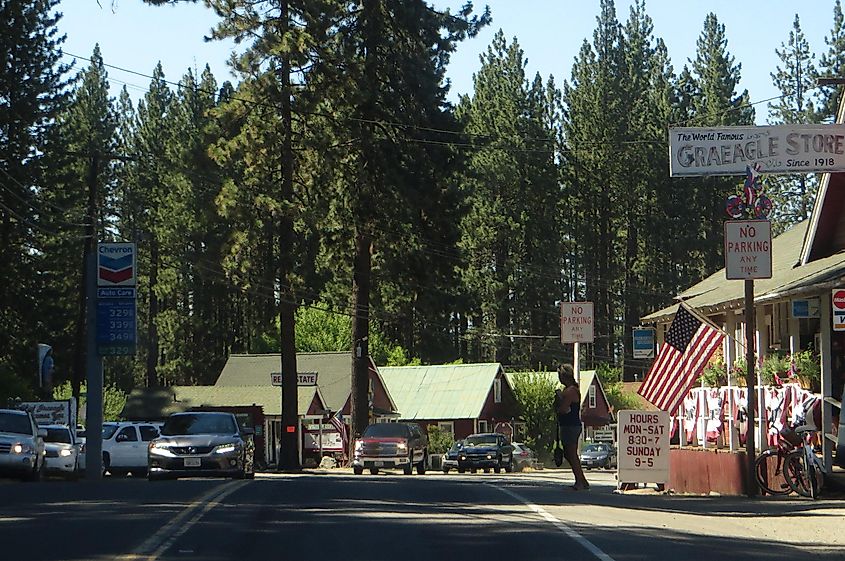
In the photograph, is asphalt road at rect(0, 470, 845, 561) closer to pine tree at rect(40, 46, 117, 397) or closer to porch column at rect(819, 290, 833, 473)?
porch column at rect(819, 290, 833, 473)

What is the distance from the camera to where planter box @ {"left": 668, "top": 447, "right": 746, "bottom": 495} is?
22891 mm

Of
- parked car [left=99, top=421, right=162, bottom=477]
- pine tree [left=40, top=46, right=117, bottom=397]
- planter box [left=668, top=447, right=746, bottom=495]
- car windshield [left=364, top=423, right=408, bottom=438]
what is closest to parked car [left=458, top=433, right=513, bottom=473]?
car windshield [left=364, top=423, right=408, bottom=438]

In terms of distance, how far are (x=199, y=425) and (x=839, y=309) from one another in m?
13.3

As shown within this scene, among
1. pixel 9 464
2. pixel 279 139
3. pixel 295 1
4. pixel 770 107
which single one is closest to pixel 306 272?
pixel 279 139

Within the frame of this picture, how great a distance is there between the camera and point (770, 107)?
239 feet

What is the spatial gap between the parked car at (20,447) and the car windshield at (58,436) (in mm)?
7531

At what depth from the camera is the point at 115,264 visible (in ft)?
106

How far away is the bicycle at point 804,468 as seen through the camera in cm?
2080

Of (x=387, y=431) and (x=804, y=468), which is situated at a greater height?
(x=804, y=468)

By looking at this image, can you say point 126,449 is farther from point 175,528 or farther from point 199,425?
point 175,528

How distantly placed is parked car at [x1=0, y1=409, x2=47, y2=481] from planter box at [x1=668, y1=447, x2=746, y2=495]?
13.6 meters

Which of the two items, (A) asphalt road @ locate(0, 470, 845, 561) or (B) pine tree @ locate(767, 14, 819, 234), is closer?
(A) asphalt road @ locate(0, 470, 845, 561)

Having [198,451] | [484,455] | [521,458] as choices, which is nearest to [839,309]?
[198,451]

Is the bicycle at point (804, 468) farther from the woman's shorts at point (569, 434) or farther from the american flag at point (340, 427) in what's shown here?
the american flag at point (340, 427)
